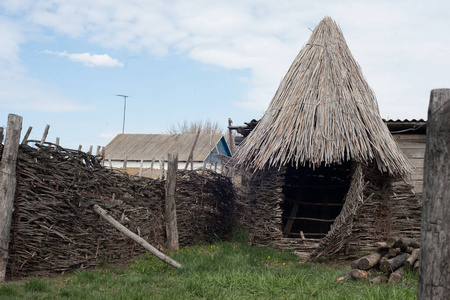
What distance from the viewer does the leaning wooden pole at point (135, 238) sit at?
688 cm

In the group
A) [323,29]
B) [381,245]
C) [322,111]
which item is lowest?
[381,245]

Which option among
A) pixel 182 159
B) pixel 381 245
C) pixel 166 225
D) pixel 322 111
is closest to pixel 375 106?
pixel 322 111

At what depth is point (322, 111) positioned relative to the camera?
9.30 metres

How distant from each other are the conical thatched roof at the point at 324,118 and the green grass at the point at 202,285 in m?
2.64

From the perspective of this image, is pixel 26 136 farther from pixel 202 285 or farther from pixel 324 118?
pixel 324 118

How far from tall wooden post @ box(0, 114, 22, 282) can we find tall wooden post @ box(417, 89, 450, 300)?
17.5ft

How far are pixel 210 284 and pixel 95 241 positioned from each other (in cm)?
255

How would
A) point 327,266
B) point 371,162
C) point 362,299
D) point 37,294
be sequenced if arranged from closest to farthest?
1. point 362,299
2. point 37,294
3. point 327,266
4. point 371,162

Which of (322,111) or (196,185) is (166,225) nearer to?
(196,185)

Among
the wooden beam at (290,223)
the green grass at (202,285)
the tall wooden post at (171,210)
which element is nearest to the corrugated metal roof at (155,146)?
the wooden beam at (290,223)

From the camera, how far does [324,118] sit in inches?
360

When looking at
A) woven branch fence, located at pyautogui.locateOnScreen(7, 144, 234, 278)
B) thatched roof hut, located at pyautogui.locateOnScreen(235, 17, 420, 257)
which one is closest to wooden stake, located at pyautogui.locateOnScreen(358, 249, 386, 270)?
thatched roof hut, located at pyautogui.locateOnScreen(235, 17, 420, 257)

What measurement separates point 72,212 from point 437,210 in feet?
18.4

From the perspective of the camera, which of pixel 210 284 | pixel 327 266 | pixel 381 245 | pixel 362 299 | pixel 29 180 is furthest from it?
pixel 327 266
